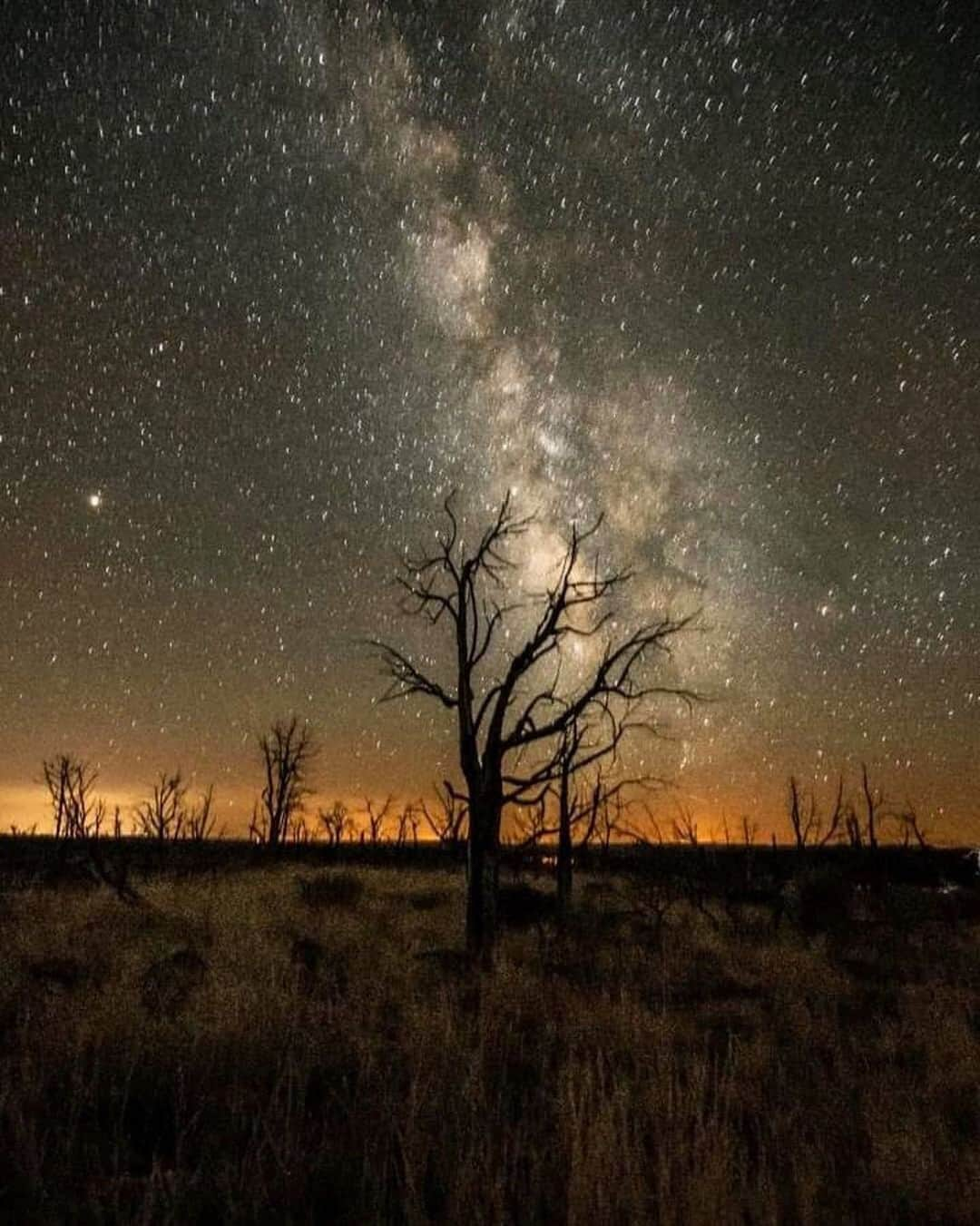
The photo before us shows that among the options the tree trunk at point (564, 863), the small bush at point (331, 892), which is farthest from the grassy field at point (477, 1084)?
the small bush at point (331, 892)

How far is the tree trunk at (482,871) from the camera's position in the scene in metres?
11.9

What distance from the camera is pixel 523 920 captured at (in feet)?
55.9

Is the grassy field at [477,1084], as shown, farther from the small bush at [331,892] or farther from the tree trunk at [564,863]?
the small bush at [331,892]

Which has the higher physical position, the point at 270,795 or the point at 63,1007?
the point at 270,795

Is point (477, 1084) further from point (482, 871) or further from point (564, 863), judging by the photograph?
point (564, 863)

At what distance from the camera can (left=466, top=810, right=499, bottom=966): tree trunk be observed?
469 inches

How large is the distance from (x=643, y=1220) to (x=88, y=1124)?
301cm

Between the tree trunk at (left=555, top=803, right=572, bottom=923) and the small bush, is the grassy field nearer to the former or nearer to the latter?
the tree trunk at (left=555, top=803, right=572, bottom=923)

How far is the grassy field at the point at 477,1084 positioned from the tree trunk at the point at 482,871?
0.65 m

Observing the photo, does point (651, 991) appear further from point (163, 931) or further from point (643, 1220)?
point (163, 931)

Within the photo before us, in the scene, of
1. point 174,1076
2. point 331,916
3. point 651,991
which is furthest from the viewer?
point 331,916

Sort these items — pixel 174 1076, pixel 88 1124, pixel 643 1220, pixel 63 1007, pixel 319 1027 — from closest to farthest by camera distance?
pixel 643 1220 → pixel 88 1124 → pixel 174 1076 → pixel 319 1027 → pixel 63 1007

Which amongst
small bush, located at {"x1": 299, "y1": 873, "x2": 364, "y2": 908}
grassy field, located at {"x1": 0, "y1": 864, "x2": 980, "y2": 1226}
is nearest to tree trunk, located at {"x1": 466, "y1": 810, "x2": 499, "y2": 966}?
grassy field, located at {"x1": 0, "y1": 864, "x2": 980, "y2": 1226}

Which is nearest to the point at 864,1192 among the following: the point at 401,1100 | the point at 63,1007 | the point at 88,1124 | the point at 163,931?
the point at 401,1100
